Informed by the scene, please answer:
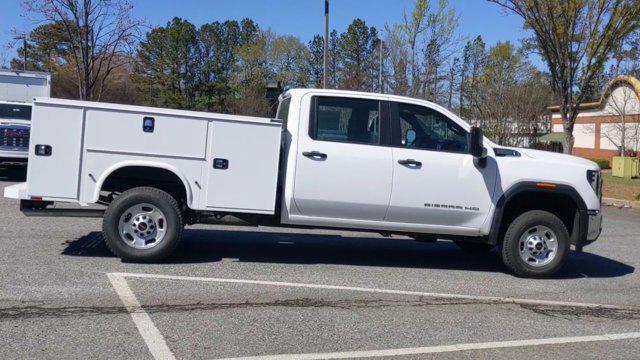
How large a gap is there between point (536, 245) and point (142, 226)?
4631 millimetres

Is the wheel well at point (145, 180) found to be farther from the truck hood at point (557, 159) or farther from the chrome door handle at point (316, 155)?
the truck hood at point (557, 159)

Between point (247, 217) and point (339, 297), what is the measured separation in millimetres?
1657

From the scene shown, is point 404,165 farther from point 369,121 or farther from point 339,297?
point 339,297

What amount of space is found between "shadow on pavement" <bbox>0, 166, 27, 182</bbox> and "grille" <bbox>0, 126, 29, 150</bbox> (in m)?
0.96

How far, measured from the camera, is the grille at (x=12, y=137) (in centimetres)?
1661

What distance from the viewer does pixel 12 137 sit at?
16.7 m

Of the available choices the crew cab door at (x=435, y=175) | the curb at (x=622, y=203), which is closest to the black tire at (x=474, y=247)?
the crew cab door at (x=435, y=175)

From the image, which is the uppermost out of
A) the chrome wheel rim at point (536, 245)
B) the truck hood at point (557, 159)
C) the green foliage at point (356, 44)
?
the green foliage at point (356, 44)

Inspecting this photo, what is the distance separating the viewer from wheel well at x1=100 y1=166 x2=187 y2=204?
24.5 ft

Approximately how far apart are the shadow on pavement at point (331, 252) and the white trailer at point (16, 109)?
28.3ft

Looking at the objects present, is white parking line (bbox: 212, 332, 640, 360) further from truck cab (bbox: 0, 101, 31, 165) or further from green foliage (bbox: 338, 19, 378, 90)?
green foliage (bbox: 338, 19, 378, 90)

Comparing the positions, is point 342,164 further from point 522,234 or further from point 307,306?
point 522,234

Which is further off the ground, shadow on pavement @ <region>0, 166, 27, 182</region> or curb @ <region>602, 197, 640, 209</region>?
curb @ <region>602, 197, 640, 209</region>

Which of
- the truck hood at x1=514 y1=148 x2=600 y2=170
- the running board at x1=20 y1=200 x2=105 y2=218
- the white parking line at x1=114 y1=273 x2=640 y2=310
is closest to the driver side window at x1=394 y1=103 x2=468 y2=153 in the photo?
the truck hood at x1=514 y1=148 x2=600 y2=170
